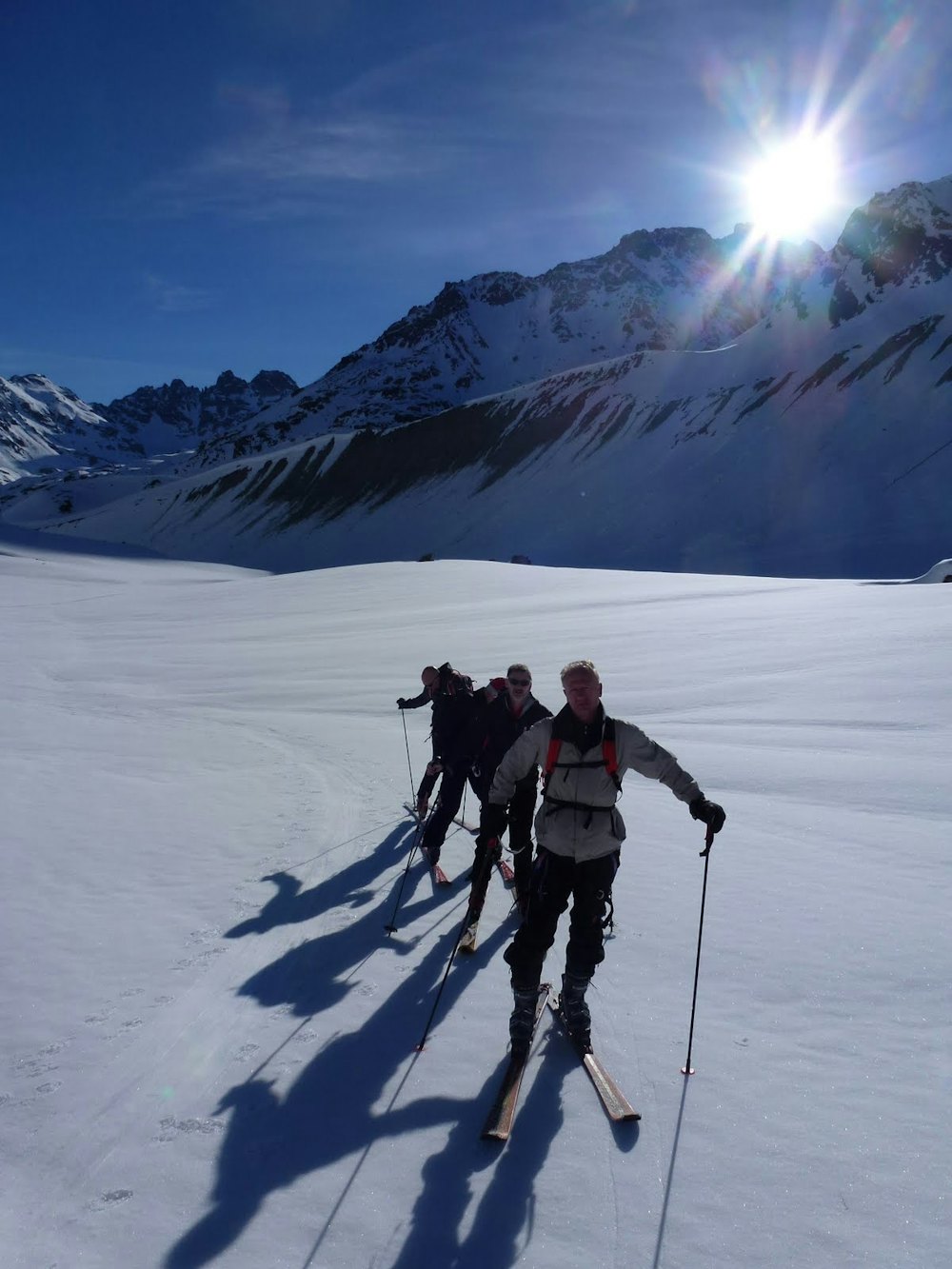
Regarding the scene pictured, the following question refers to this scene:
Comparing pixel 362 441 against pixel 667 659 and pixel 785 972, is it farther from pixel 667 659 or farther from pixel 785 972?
pixel 785 972

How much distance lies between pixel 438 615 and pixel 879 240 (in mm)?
86145

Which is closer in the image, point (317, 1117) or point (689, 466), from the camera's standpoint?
point (317, 1117)

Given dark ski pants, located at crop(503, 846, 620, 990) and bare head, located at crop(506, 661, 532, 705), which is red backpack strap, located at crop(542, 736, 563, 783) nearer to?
dark ski pants, located at crop(503, 846, 620, 990)

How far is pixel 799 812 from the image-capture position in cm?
773

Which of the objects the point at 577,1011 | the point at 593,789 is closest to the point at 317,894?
the point at 577,1011

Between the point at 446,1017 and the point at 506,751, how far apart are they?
1851mm

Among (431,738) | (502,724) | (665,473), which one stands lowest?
(431,738)

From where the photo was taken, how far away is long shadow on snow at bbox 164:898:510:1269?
3484mm

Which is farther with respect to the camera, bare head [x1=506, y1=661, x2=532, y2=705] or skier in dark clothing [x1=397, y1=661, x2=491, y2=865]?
skier in dark clothing [x1=397, y1=661, x2=491, y2=865]

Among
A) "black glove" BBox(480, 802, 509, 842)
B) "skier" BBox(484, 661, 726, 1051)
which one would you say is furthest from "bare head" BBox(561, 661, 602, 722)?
"black glove" BBox(480, 802, 509, 842)

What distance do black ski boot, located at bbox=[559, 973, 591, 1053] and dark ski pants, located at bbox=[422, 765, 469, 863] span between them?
292 cm

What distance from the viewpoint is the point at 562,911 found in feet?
14.8

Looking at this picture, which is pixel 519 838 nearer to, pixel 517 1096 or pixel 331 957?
pixel 331 957

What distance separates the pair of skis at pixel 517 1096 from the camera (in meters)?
3.94
